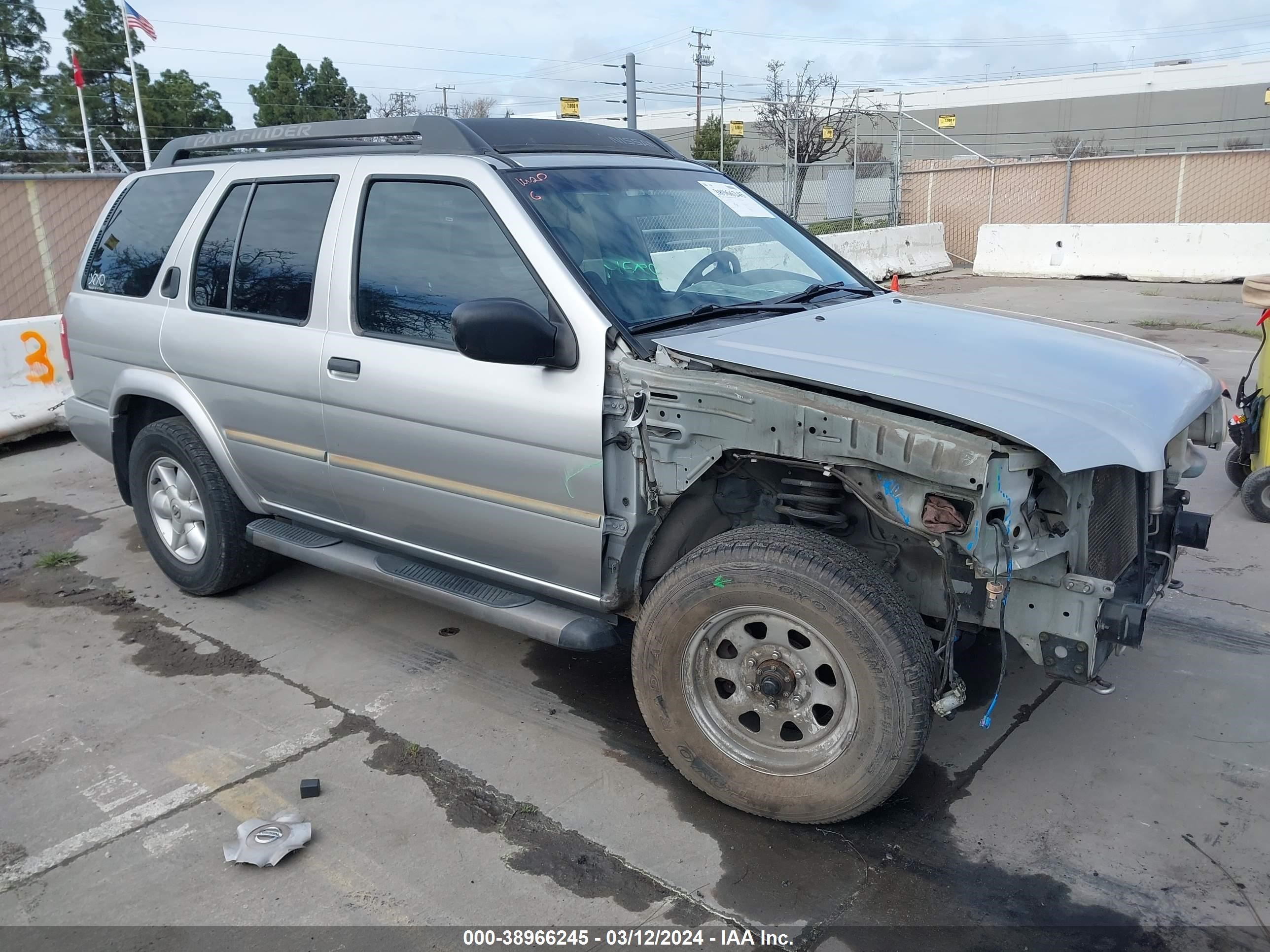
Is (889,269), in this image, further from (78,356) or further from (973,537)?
(973,537)

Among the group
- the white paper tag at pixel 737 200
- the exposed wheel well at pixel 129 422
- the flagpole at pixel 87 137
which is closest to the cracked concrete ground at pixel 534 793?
the exposed wheel well at pixel 129 422

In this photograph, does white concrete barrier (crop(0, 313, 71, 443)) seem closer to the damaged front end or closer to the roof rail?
the roof rail

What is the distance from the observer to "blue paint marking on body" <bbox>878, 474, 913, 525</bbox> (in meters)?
2.82

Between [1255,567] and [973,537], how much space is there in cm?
339

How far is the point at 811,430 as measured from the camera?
2.87 m

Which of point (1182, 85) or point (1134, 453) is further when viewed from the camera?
point (1182, 85)

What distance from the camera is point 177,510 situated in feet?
16.6

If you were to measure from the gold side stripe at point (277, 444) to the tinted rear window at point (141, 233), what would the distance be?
0.96m

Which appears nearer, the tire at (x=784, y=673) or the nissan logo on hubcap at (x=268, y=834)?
the tire at (x=784, y=673)

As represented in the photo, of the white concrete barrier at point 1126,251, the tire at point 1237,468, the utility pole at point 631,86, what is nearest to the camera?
the tire at point 1237,468

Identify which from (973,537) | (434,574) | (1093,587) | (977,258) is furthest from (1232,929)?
(977,258)

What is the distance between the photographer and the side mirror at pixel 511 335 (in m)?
3.13

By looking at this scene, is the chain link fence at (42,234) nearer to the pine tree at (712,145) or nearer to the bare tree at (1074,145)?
the pine tree at (712,145)

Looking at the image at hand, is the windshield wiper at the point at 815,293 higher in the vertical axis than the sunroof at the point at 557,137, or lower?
A: lower
